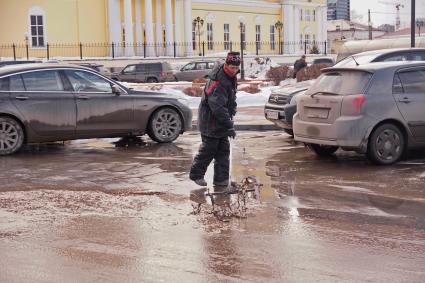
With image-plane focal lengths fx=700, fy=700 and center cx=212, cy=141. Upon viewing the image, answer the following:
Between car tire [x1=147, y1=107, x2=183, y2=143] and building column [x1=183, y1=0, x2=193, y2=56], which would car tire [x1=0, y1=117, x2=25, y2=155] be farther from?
building column [x1=183, y1=0, x2=193, y2=56]

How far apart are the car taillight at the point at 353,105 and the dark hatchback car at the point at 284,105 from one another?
9.45 ft

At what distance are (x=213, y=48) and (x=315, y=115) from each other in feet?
176

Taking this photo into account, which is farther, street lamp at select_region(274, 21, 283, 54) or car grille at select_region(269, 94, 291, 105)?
street lamp at select_region(274, 21, 283, 54)

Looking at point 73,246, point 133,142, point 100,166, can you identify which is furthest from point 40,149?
point 73,246

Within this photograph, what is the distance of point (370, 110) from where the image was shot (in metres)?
9.66

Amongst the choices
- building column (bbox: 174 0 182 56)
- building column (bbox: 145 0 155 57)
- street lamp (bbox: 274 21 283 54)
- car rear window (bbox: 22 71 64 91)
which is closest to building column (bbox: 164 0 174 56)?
building column (bbox: 174 0 182 56)

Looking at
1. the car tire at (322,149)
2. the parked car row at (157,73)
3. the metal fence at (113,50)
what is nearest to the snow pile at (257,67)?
the metal fence at (113,50)

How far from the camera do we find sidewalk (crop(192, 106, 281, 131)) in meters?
15.2

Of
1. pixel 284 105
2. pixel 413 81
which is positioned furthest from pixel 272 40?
pixel 413 81

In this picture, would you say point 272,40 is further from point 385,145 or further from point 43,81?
point 385,145

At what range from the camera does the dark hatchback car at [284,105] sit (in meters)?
12.7

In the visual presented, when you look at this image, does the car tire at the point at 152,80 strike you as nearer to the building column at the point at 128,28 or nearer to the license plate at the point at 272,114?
the building column at the point at 128,28

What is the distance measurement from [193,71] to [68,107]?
1185 inches

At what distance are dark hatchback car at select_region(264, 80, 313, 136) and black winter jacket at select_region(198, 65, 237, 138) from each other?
449cm
